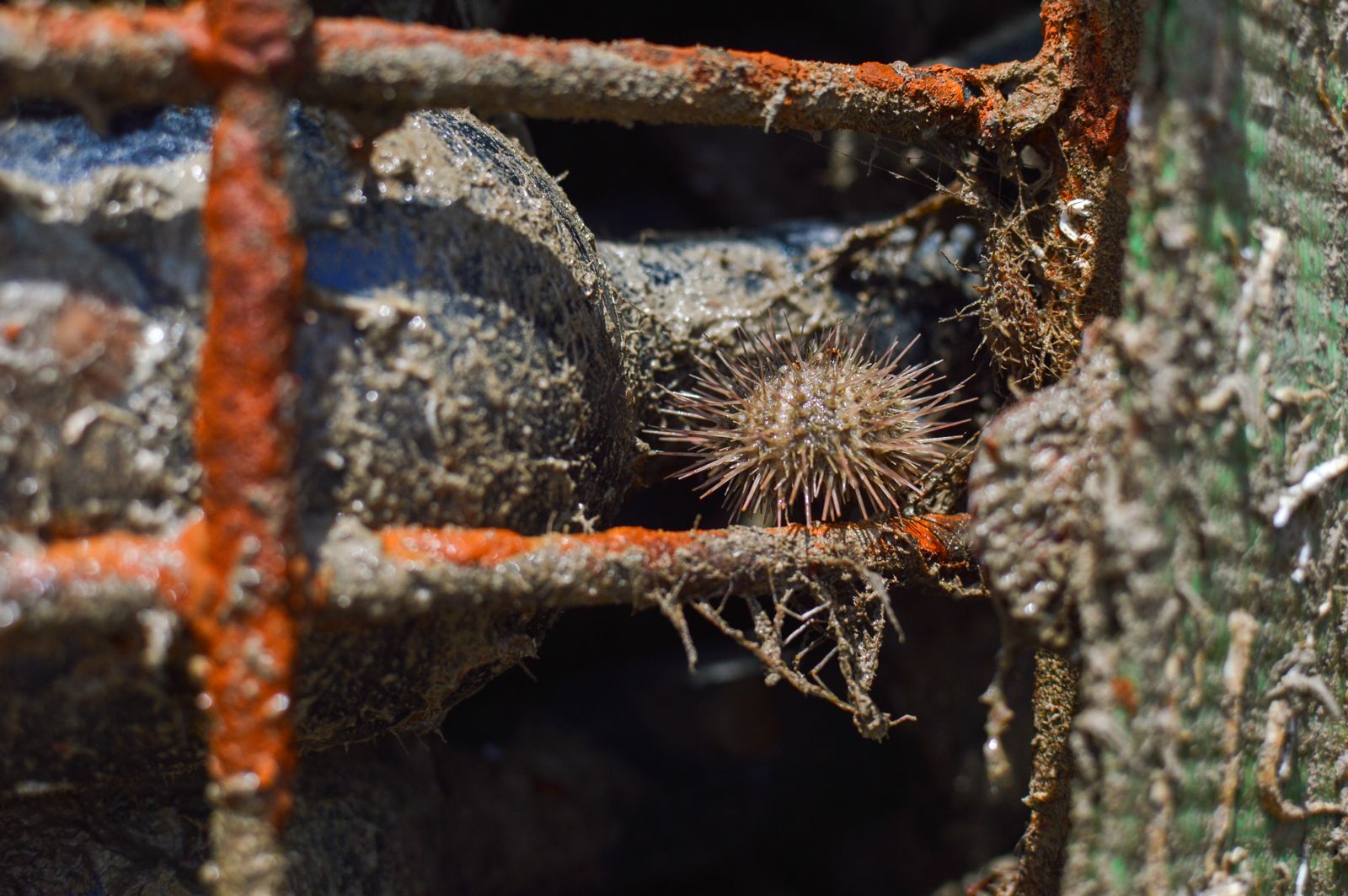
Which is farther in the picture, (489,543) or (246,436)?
(489,543)

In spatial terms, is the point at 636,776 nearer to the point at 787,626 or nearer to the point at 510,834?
the point at 510,834

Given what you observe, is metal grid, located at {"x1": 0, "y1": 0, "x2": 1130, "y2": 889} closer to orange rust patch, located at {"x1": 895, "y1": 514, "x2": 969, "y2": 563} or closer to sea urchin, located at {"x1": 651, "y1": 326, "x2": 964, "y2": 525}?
sea urchin, located at {"x1": 651, "y1": 326, "x2": 964, "y2": 525}

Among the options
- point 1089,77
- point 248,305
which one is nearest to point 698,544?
point 248,305

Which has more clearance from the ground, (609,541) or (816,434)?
(816,434)

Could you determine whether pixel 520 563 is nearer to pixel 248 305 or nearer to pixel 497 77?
pixel 248 305

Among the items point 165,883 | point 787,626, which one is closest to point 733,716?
point 787,626

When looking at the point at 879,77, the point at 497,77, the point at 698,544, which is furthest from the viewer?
the point at 879,77
